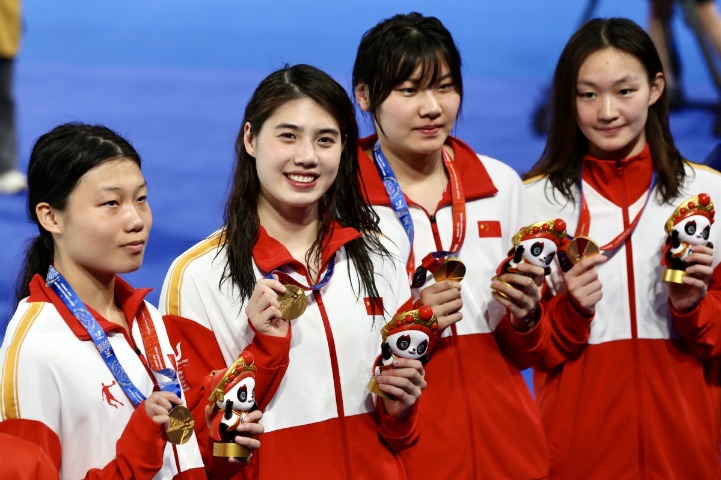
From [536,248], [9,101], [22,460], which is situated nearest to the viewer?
[22,460]

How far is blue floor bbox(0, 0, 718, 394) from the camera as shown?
6.34 m

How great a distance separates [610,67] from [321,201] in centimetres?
102

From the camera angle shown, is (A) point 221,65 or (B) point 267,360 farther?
(A) point 221,65

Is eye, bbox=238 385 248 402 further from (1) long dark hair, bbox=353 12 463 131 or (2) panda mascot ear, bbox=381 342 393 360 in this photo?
(1) long dark hair, bbox=353 12 463 131

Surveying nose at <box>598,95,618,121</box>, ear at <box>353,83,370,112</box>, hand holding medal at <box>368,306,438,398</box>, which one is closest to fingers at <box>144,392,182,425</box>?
hand holding medal at <box>368,306,438,398</box>

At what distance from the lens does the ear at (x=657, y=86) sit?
3.52 m

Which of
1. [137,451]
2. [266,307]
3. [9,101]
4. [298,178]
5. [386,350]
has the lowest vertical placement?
[137,451]

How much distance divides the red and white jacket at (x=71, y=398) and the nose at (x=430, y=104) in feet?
3.56

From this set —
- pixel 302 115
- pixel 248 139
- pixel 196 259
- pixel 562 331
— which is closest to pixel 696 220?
pixel 562 331

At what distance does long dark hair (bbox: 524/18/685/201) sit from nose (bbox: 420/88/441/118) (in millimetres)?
527

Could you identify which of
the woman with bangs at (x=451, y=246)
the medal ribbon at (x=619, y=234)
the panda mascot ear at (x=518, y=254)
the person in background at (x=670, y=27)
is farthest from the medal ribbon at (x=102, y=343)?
the person in background at (x=670, y=27)

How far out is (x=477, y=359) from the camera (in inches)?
125

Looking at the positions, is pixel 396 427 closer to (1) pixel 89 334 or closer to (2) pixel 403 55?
(1) pixel 89 334

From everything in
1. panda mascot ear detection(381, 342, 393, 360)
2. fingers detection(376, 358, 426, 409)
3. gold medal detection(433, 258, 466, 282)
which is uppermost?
gold medal detection(433, 258, 466, 282)
